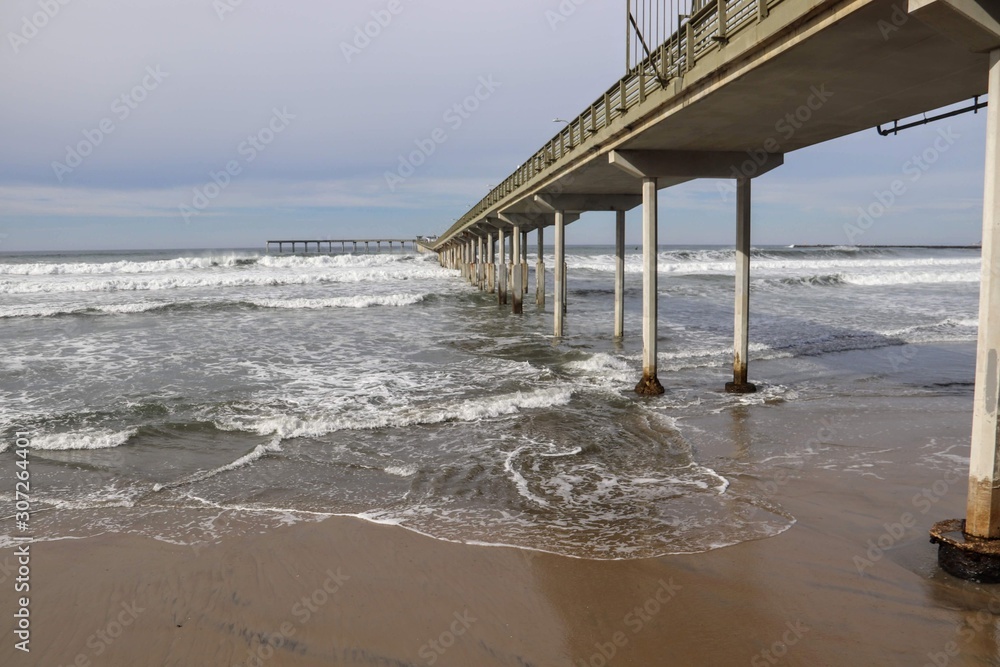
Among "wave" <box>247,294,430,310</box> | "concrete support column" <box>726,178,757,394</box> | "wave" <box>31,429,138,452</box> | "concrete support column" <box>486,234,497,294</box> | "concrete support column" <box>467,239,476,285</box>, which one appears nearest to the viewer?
"wave" <box>31,429,138,452</box>

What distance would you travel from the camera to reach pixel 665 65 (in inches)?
370

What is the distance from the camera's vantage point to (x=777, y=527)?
6.09 m

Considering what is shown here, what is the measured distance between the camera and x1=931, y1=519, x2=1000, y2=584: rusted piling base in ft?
15.9

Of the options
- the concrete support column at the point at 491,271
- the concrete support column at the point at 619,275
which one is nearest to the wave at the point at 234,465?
the concrete support column at the point at 619,275

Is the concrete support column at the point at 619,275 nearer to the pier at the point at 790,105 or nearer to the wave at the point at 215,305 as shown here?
the pier at the point at 790,105

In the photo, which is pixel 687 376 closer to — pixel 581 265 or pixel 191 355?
pixel 191 355

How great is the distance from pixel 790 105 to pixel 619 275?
12.0 m

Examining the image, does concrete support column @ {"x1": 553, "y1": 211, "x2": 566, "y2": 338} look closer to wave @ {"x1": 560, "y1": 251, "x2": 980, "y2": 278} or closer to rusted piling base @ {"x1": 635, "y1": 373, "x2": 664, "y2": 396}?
rusted piling base @ {"x1": 635, "y1": 373, "x2": 664, "y2": 396}

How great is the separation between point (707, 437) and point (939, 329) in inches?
606

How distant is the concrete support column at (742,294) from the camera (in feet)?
39.6

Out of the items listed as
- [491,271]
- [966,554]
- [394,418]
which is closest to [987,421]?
[966,554]

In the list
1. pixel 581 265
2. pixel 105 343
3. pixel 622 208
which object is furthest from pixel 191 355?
pixel 581 265

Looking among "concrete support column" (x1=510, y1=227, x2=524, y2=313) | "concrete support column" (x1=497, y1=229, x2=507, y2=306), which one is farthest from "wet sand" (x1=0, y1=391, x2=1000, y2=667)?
"concrete support column" (x1=497, y1=229, x2=507, y2=306)

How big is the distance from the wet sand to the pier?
0.87m
